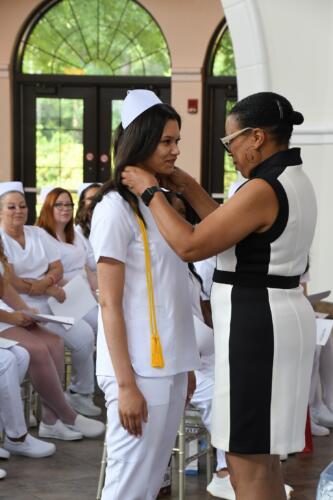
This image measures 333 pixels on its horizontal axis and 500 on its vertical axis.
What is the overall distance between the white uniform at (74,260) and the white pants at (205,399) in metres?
1.79

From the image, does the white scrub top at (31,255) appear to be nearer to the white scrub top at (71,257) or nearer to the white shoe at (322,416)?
the white scrub top at (71,257)

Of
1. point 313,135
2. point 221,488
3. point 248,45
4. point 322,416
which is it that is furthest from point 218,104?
point 221,488

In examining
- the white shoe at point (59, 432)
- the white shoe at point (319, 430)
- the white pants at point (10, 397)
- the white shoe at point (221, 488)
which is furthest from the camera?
the white shoe at point (319, 430)

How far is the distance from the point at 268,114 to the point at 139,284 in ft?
1.65

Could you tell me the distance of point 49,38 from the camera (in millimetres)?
10352

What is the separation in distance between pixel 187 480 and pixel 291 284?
6.39 ft

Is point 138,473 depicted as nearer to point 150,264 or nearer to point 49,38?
point 150,264

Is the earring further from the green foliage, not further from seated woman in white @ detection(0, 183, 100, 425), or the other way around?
the green foliage

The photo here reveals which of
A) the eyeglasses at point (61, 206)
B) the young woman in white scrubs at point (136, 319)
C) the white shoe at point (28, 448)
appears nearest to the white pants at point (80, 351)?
the eyeglasses at point (61, 206)

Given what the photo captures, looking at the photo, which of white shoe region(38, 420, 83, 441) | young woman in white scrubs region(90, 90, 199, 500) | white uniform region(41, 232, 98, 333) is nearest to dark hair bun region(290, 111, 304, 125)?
young woman in white scrubs region(90, 90, 199, 500)

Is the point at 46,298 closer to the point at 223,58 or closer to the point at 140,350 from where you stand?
the point at 140,350

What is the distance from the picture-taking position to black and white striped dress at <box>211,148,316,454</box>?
201cm

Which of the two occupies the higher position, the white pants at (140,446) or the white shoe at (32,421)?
the white pants at (140,446)

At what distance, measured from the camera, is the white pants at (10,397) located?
3.97 m
